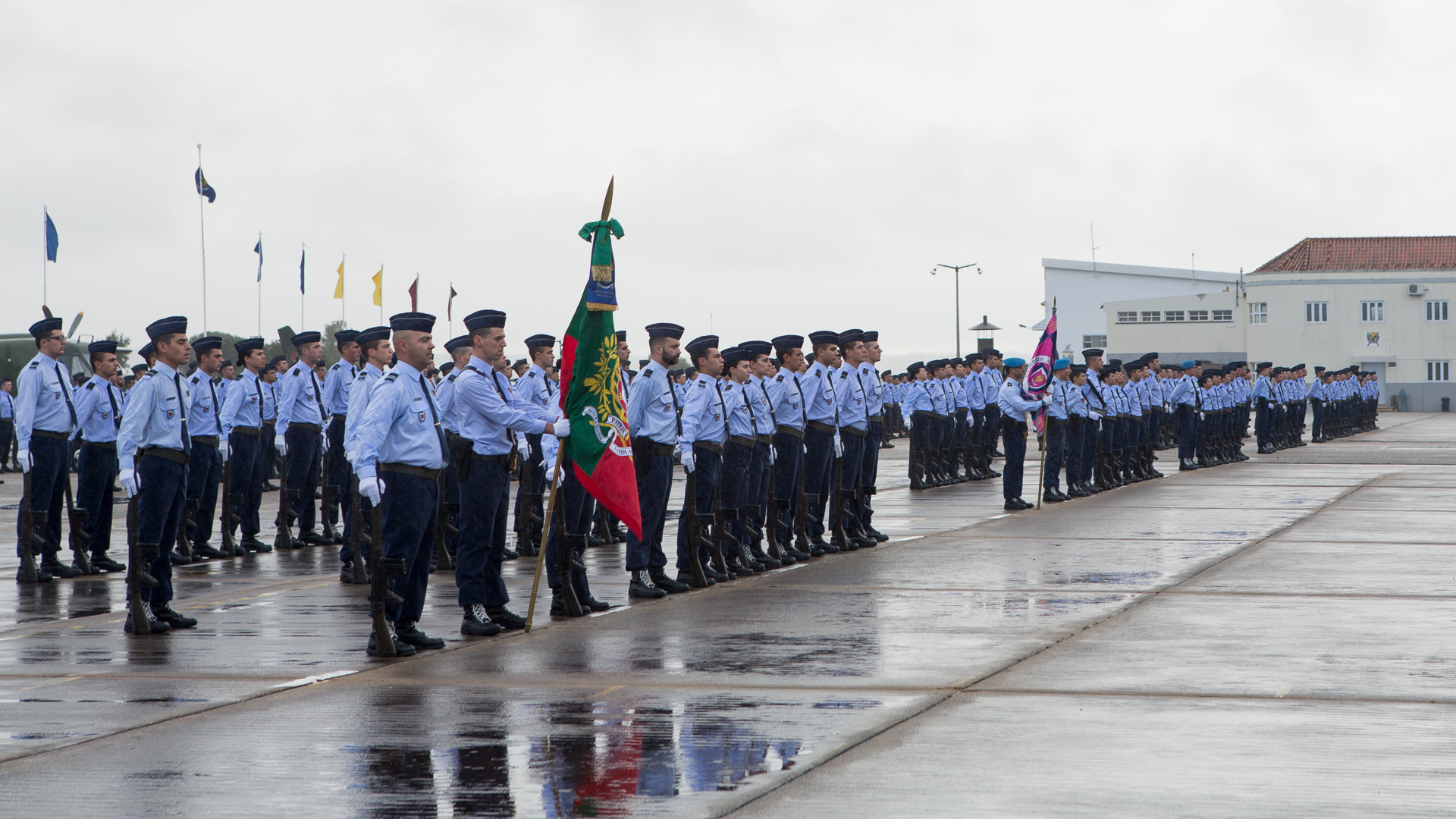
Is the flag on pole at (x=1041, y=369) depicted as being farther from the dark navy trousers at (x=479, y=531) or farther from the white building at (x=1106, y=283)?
the white building at (x=1106, y=283)

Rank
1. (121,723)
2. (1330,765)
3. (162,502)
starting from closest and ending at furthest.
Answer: (1330,765), (121,723), (162,502)

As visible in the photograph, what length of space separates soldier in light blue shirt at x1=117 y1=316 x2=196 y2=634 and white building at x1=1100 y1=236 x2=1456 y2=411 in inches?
2958

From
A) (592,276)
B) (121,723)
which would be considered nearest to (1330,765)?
(121,723)

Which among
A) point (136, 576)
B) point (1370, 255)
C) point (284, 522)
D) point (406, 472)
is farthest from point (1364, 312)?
point (136, 576)

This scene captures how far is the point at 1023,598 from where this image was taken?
11164 mm

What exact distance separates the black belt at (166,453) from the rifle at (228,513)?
4.85m

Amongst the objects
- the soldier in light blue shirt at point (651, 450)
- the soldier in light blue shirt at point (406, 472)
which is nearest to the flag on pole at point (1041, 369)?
the soldier in light blue shirt at point (651, 450)

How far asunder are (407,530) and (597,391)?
6.18 ft

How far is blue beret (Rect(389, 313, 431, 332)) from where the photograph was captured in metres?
9.29

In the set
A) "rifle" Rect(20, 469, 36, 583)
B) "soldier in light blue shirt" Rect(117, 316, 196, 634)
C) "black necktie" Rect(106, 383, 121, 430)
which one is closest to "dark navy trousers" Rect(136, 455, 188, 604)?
"soldier in light blue shirt" Rect(117, 316, 196, 634)

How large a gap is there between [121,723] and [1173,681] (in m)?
5.07

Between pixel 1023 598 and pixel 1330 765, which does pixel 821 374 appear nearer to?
pixel 1023 598

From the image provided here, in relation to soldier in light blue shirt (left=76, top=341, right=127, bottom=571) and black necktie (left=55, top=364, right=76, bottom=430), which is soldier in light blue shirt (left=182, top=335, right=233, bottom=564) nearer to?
soldier in light blue shirt (left=76, top=341, right=127, bottom=571)

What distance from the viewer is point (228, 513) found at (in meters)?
15.6
